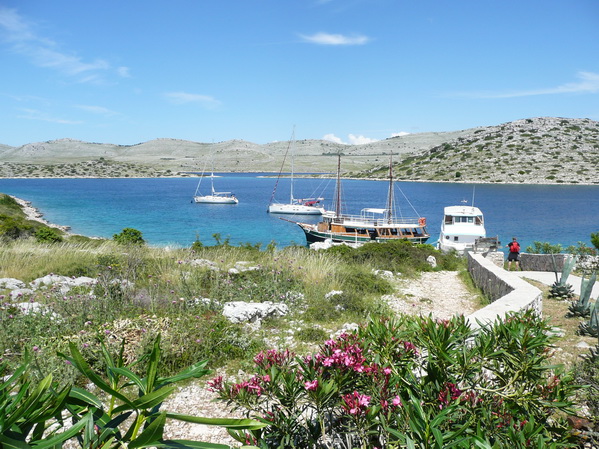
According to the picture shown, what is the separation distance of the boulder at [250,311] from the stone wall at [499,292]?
123 inches

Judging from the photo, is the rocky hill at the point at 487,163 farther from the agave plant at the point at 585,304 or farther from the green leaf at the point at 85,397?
the green leaf at the point at 85,397

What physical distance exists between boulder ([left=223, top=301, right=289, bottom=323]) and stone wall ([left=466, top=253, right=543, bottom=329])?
3.13m

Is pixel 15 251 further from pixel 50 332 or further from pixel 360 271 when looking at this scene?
pixel 360 271

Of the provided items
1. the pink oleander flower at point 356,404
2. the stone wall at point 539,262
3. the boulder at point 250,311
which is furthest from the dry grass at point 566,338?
the stone wall at point 539,262

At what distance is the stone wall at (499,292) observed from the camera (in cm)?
564

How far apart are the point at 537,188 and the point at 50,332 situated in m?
86.2

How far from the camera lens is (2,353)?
466 centimetres

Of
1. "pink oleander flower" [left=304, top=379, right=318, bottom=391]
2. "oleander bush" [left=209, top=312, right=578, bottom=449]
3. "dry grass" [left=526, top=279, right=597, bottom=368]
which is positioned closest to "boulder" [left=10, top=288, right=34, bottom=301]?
"oleander bush" [left=209, top=312, right=578, bottom=449]

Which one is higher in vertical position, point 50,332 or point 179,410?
point 50,332

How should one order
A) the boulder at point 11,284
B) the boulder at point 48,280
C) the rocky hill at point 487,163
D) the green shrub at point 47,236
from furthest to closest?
the rocky hill at point 487,163
the green shrub at point 47,236
the boulder at point 48,280
the boulder at point 11,284

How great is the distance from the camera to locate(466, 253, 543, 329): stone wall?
18.5 ft

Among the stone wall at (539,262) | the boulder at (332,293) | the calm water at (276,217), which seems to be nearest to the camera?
the boulder at (332,293)

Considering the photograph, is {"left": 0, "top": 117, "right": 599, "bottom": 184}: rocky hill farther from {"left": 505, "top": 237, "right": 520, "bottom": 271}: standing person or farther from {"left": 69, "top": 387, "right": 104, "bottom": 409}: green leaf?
{"left": 69, "top": 387, "right": 104, "bottom": 409}: green leaf

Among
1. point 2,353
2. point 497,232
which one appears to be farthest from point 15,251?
point 497,232
